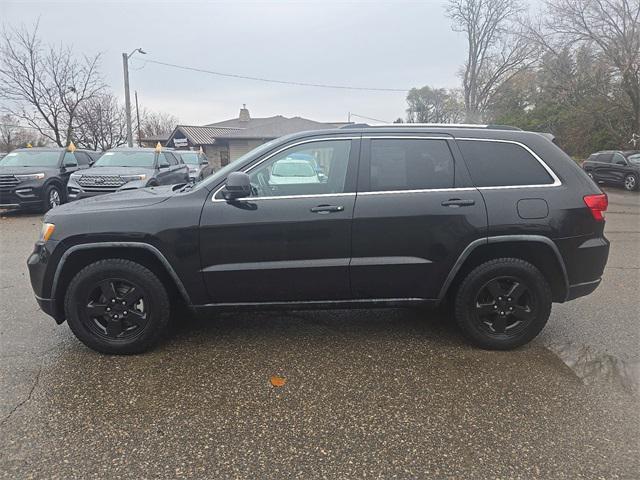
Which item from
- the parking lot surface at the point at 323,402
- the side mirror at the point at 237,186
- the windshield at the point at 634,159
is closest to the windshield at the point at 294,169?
the side mirror at the point at 237,186

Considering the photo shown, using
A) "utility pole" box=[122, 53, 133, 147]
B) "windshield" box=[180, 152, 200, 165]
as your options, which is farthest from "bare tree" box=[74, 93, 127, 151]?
"windshield" box=[180, 152, 200, 165]

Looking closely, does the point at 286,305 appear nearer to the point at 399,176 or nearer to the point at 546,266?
the point at 399,176

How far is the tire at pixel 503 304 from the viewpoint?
3326mm

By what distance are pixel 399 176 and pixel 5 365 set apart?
3.28 m

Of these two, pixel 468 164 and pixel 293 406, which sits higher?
pixel 468 164

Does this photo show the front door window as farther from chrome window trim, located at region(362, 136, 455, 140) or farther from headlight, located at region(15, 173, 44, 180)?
headlight, located at region(15, 173, 44, 180)

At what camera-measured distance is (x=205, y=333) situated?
3.75m

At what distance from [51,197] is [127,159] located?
2.15 meters

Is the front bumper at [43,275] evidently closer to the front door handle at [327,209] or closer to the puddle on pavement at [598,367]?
the front door handle at [327,209]

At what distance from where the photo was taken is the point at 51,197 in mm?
11125

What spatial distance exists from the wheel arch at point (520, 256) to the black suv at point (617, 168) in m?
14.5

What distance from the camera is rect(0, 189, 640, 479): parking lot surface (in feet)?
7.36

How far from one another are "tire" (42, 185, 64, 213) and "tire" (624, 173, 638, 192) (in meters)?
19.0

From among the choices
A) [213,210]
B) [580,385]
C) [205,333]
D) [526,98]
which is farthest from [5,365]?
[526,98]
